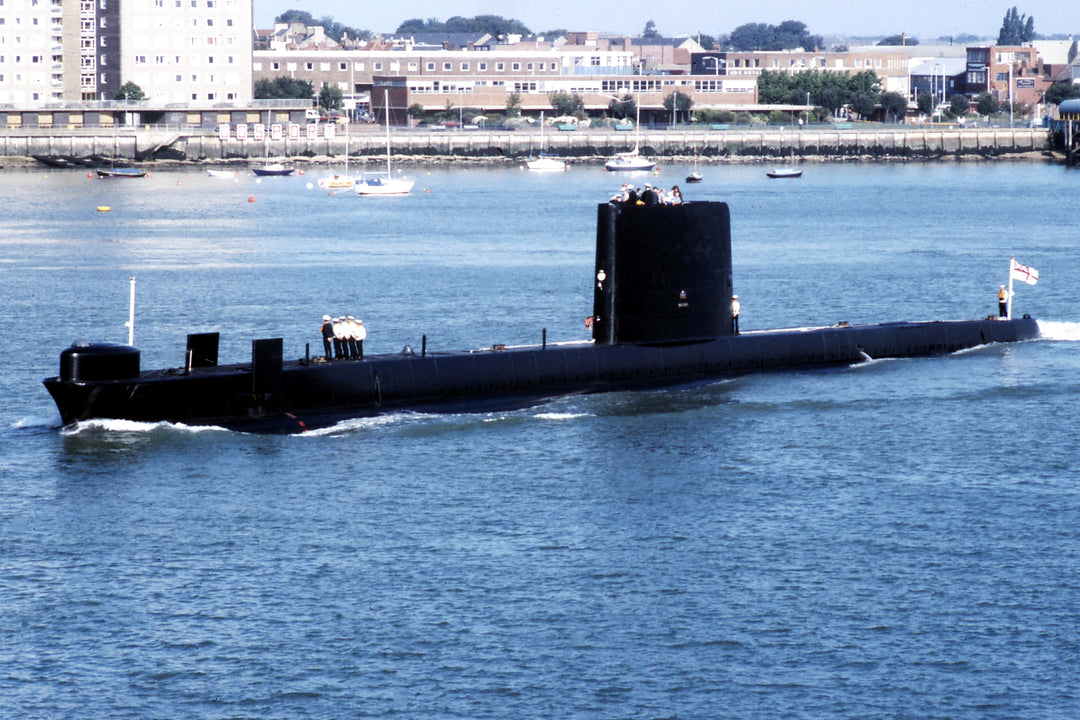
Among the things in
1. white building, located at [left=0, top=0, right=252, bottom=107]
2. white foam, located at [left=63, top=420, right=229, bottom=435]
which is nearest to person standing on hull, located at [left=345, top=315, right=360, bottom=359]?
white foam, located at [left=63, top=420, right=229, bottom=435]

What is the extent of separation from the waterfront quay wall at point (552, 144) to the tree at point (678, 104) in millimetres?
20801

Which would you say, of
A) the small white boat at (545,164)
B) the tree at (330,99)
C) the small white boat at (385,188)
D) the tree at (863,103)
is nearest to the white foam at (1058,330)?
the small white boat at (385,188)

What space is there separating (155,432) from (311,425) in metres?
3.02

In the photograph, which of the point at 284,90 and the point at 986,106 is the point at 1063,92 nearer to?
the point at 986,106

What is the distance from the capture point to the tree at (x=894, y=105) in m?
182

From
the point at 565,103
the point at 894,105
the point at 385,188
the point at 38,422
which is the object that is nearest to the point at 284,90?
the point at 565,103

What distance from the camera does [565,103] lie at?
555 ft

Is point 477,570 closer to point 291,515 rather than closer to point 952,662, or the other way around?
point 291,515

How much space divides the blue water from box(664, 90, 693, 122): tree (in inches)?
4947

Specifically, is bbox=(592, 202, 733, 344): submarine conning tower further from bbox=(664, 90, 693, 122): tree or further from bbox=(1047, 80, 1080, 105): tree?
bbox=(1047, 80, 1080, 105): tree

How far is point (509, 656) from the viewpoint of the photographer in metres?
19.4

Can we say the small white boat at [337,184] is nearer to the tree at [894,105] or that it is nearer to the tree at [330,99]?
the tree at [330,99]

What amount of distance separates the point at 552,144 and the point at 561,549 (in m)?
123

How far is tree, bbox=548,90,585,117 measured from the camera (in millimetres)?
169125
